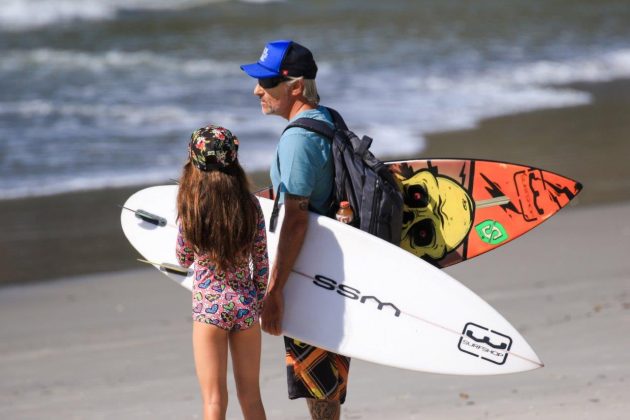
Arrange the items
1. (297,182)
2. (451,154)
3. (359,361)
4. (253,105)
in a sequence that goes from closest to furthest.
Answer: (297,182) < (359,361) < (451,154) < (253,105)

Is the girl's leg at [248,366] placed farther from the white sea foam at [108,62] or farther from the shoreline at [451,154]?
the white sea foam at [108,62]

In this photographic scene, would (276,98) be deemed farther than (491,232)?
No

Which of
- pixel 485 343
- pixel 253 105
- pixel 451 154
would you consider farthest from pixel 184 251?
pixel 253 105

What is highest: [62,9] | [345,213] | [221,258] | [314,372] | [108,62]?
[345,213]

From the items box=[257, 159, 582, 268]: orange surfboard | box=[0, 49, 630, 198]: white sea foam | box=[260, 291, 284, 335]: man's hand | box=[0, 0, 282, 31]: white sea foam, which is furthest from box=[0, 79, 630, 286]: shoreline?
box=[0, 0, 282, 31]: white sea foam

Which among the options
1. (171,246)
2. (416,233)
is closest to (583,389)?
(416,233)

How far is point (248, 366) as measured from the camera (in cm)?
322

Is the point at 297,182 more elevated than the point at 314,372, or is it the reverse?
A: the point at 297,182

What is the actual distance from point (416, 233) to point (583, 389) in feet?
3.74

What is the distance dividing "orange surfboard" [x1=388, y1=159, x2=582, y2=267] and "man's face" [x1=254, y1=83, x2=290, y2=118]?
1.70ft

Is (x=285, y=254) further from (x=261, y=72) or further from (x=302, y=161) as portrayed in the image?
(x=261, y=72)

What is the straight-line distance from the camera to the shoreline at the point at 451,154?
23.7 ft

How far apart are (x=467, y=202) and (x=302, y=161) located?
84 cm

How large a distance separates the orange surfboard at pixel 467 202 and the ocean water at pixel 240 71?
20.3 feet
